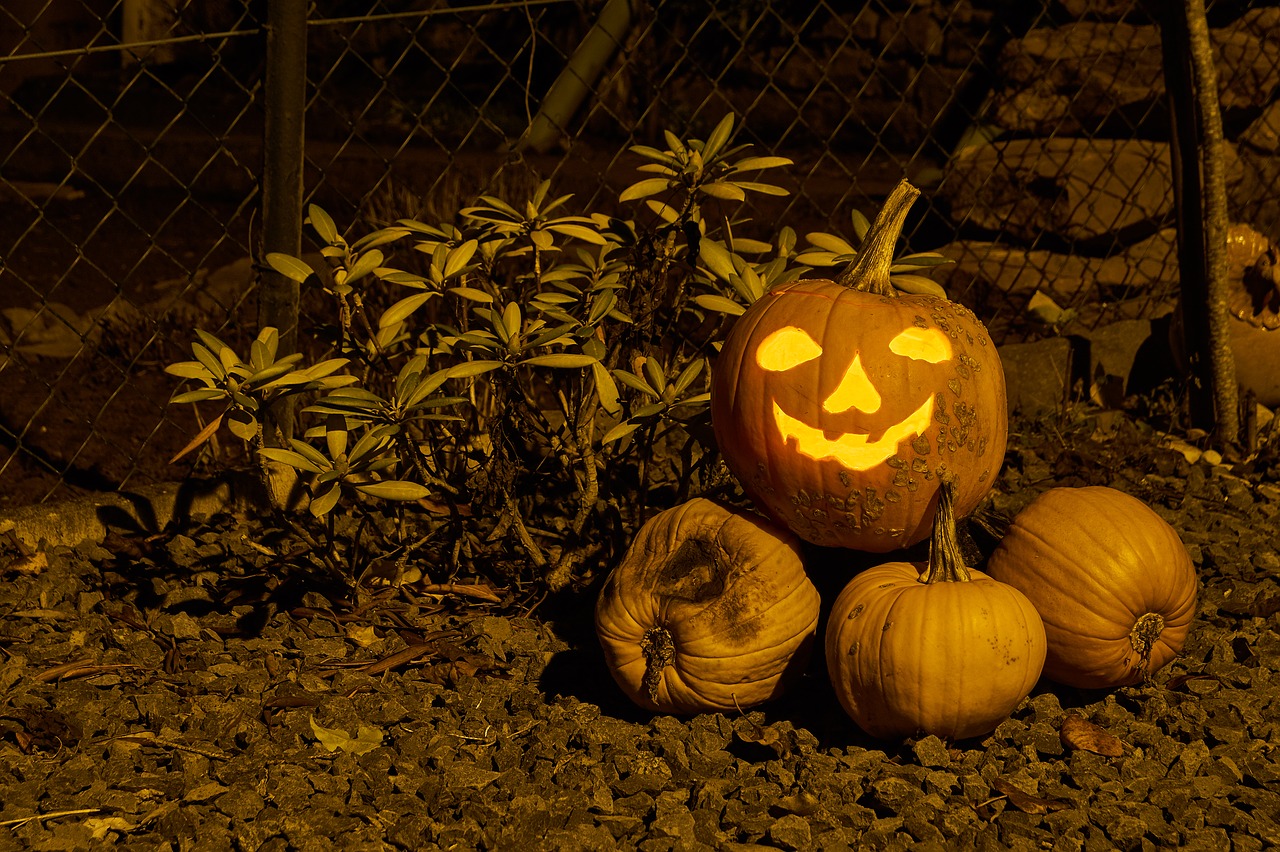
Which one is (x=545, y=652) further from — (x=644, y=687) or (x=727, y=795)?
(x=727, y=795)

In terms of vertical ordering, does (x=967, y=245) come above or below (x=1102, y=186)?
below

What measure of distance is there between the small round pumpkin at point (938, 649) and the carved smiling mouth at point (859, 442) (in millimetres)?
128

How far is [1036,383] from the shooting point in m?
3.90

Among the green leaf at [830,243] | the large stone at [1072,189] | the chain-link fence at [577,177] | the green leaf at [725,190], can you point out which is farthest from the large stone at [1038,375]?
the green leaf at [725,190]

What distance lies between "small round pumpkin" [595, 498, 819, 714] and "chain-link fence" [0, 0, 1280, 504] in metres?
1.38

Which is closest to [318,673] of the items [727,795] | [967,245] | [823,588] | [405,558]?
[405,558]

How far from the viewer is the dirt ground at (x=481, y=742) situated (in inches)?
78.4

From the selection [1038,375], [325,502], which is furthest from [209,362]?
[1038,375]

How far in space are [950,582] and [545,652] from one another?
0.89 metres

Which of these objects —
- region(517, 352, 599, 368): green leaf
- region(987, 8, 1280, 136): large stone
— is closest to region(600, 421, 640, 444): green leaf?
region(517, 352, 599, 368): green leaf

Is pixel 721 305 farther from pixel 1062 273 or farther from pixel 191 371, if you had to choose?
pixel 1062 273

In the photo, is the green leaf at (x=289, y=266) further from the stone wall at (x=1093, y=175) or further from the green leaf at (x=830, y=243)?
the stone wall at (x=1093, y=175)

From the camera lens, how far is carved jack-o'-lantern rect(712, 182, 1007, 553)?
7.29ft

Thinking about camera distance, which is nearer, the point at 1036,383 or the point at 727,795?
the point at 727,795
